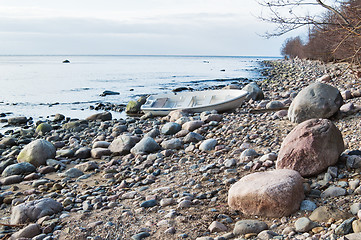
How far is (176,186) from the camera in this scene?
5.45 metres

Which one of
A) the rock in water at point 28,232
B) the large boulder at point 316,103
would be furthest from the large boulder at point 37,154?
the large boulder at point 316,103

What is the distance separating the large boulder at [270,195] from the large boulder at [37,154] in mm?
5101

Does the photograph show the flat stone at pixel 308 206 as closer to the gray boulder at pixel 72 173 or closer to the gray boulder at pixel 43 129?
the gray boulder at pixel 72 173

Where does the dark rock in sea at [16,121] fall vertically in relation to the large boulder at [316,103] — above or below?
below

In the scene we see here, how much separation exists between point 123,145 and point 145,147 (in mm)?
635

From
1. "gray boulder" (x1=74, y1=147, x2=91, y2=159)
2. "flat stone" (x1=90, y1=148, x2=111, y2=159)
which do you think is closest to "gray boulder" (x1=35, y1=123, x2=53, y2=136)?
"gray boulder" (x1=74, y1=147, x2=91, y2=159)

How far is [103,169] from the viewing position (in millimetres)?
7133

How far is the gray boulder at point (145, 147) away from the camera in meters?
7.82

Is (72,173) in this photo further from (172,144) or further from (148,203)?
(148,203)

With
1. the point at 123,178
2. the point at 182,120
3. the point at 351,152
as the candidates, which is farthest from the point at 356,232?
the point at 182,120

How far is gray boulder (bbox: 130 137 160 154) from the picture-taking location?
782 centimetres

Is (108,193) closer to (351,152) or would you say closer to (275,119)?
(351,152)

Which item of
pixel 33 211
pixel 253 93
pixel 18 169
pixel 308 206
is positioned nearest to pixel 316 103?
pixel 308 206

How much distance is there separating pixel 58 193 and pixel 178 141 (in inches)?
116
